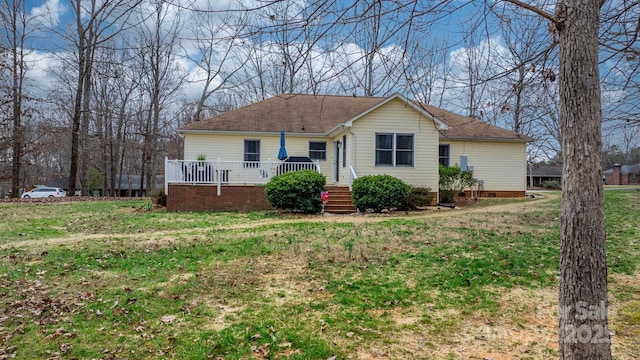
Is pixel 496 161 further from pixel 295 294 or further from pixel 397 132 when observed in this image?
pixel 295 294

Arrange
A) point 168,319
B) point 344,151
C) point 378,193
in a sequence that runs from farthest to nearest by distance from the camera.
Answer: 1. point 344,151
2. point 378,193
3. point 168,319

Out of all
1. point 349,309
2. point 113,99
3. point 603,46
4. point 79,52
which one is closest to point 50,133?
point 79,52

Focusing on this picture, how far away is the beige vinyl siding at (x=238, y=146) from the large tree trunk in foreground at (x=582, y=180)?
614 inches

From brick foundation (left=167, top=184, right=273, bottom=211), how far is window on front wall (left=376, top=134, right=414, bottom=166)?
15.7 ft

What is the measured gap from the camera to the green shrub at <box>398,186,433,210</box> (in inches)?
532

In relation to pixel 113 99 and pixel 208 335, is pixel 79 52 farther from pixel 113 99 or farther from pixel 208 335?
pixel 208 335

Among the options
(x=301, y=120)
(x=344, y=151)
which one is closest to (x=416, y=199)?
(x=344, y=151)

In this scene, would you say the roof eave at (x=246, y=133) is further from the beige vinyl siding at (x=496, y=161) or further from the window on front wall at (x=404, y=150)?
the beige vinyl siding at (x=496, y=161)

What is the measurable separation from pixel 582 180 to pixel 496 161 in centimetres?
1852

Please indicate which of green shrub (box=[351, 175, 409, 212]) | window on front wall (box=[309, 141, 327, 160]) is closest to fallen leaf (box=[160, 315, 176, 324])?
green shrub (box=[351, 175, 409, 212])

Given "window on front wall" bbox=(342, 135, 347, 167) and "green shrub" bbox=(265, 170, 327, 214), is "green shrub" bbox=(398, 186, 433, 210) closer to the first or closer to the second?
"green shrub" bbox=(265, 170, 327, 214)

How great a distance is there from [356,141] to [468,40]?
11510mm

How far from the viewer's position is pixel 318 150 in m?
18.2

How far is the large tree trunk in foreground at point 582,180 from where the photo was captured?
8.04ft
